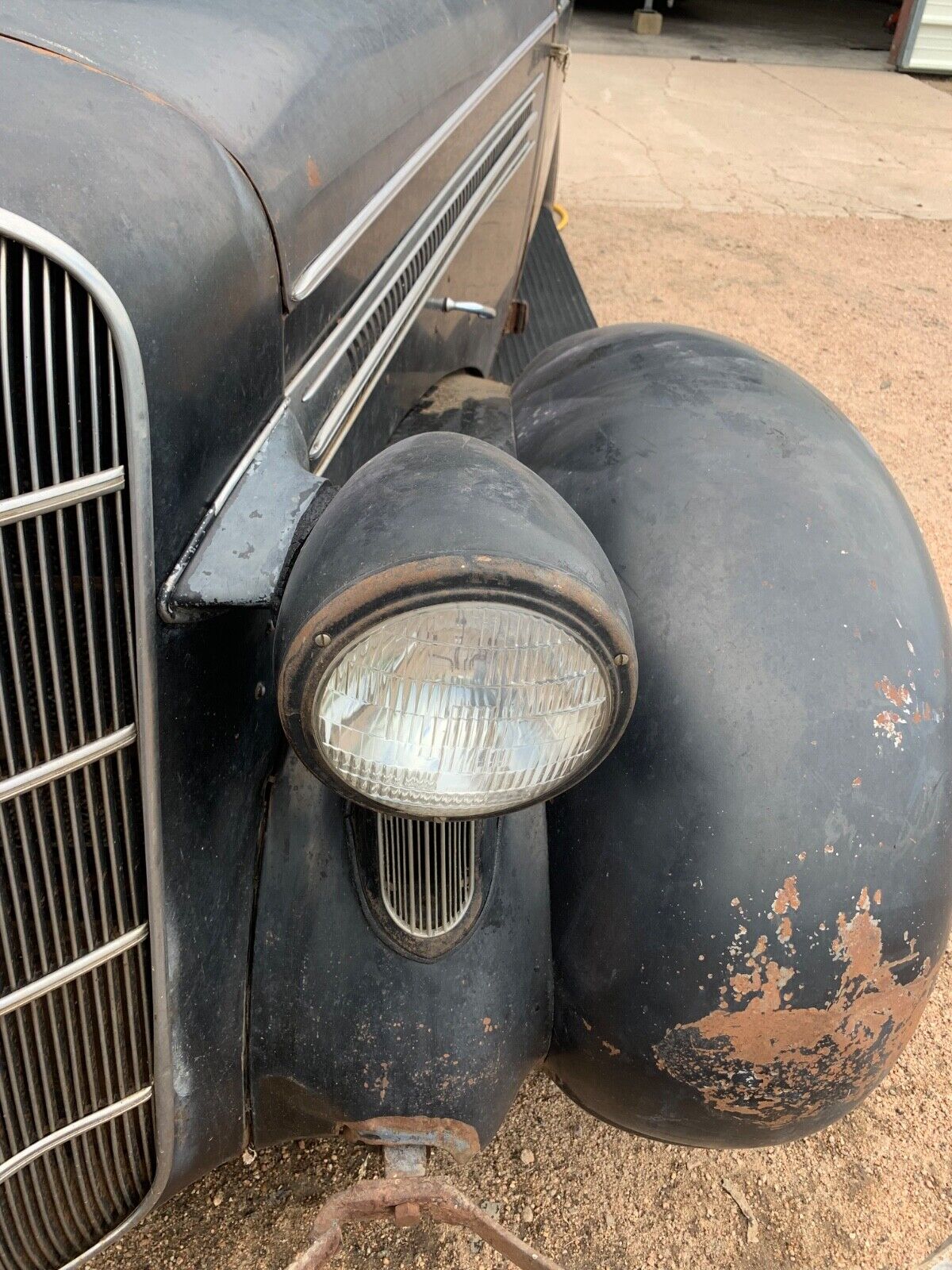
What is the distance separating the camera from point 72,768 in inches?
34.7

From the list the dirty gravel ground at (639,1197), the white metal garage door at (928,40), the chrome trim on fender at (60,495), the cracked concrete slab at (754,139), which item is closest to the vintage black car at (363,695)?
the chrome trim on fender at (60,495)

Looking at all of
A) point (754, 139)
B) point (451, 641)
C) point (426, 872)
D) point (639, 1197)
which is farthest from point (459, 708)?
point (754, 139)

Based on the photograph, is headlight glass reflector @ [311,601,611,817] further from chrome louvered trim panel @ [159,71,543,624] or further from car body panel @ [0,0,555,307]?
car body panel @ [0,0,555,307]

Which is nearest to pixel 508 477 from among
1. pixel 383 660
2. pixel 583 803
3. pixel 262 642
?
pixel 383 660

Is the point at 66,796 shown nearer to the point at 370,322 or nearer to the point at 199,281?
the point at 199,281

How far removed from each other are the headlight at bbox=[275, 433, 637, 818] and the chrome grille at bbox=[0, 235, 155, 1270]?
0.55 feet

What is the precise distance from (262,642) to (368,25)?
84cm

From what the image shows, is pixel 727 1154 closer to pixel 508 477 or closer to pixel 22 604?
pixel 508 477

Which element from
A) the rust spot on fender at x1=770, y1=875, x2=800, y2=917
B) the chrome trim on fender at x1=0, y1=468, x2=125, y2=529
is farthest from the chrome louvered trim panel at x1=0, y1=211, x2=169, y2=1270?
the rust spot on fender at x1=770, y1=875, x2=800, y2=917

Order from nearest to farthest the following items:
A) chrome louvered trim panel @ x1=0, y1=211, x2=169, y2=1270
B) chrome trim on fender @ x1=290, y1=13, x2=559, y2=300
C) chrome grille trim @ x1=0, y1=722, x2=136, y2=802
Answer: chrome louvered trim panel @ x1=0, y1=211, x2=169, y2=1270, chrome grille trim @ x1=0, y1=722, x2=136, y2=802, chrome trim on fender @ x1=290, y1=13, x2=559, y2=300

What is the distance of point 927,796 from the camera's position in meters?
1.15

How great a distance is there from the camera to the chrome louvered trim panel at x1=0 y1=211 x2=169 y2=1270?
750 millimetres

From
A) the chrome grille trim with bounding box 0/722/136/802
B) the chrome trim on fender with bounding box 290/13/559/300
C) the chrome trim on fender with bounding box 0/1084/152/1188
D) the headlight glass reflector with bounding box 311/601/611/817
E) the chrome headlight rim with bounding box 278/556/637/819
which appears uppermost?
the chrome trim on fender with bounding box 290/13/559/300

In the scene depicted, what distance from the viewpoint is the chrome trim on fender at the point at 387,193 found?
1.08m
